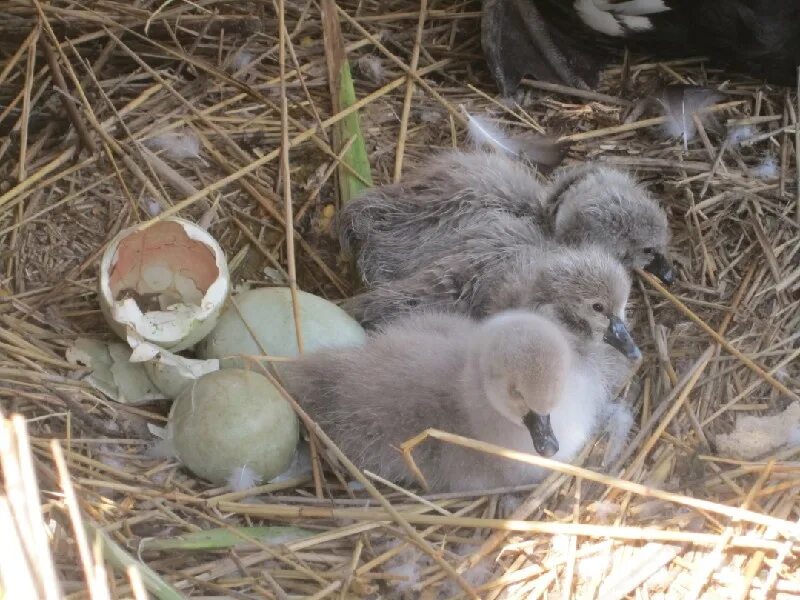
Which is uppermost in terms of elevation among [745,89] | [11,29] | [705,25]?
[11,29]

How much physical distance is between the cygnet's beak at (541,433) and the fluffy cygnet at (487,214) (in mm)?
461

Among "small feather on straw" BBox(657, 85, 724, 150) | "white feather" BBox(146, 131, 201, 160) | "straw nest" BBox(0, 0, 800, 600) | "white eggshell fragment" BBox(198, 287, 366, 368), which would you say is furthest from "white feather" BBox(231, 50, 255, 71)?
"small feather on straw" BBox(657, 85, 724, 150)

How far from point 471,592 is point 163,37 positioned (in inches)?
56.0

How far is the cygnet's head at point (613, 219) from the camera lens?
1.86 meters

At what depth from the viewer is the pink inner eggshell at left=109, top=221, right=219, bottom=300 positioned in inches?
69.6

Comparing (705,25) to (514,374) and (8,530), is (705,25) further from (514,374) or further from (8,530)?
(8,530)

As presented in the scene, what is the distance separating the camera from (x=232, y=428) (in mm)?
1552

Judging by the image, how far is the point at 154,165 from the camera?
200 centimetres

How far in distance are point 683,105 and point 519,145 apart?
364 mm

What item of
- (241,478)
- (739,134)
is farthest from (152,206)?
(739,134)

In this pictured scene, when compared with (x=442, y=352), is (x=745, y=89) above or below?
above

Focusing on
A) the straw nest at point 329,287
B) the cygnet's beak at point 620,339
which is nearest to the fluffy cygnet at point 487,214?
the straw nest at point 329,287

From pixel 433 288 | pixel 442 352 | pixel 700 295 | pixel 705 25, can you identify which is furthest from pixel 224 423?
pixel 705 25

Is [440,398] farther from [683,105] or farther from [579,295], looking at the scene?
[683,105]
